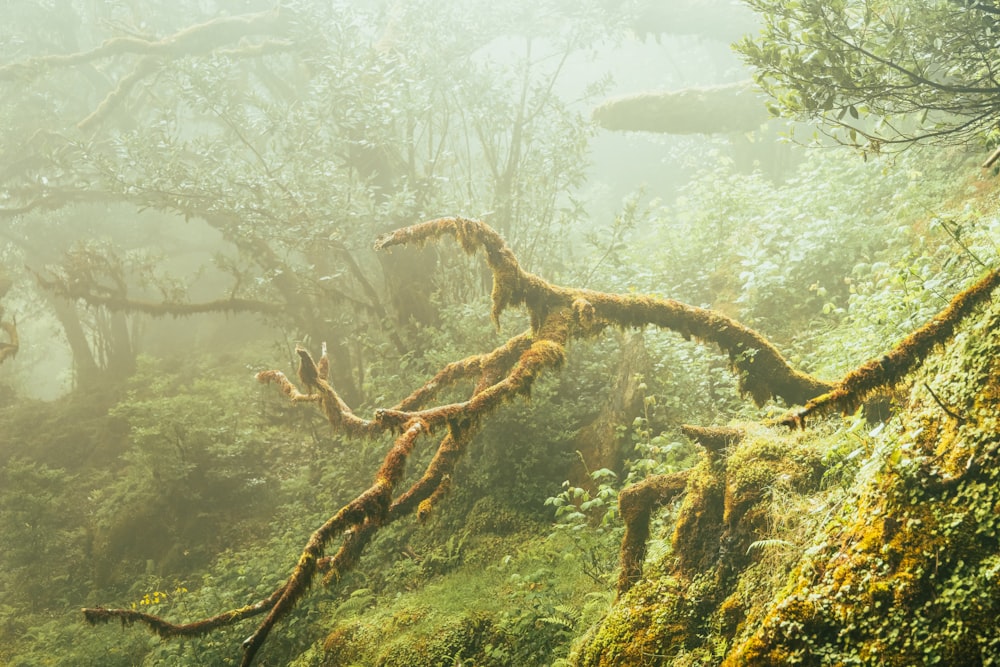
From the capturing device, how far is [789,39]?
4879mm

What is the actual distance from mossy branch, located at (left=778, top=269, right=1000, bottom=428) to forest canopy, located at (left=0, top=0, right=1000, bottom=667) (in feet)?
0.07

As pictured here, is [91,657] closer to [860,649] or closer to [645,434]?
[645,434]

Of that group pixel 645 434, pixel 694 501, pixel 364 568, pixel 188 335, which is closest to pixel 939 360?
pixel 694 501

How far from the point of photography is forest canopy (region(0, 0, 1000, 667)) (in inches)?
149

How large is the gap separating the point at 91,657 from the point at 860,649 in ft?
30.0

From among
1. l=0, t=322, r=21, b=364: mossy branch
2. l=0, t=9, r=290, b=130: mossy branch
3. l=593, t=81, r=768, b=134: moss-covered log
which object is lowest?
l=0, t=322, r=21, b=364: mossy branch

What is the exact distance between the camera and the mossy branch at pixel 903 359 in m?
3.61

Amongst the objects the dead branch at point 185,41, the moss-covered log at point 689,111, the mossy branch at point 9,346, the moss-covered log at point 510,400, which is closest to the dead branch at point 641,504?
the moss-covered log at point 510,400

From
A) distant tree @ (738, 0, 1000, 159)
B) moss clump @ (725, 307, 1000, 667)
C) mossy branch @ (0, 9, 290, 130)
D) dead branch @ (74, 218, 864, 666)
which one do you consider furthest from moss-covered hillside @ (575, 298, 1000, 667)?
mossy branch @ (0, 9, 290, 130)

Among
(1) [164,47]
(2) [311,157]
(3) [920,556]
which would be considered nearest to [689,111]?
(2) [311,157]

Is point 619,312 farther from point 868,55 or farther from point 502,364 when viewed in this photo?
point 868,55

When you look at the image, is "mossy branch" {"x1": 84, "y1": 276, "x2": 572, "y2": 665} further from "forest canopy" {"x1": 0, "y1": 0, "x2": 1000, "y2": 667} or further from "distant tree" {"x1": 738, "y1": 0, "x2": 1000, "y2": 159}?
"distant tree" {"x1": 738, "y1": 0, "x2": 1000, "y2": 159}

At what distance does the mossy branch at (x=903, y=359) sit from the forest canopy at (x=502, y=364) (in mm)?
23

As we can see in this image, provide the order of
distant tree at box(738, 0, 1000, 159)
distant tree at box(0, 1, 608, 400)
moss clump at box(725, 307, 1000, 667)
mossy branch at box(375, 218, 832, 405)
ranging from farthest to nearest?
distant tree at box(0, 1, 608, 400), mossy branch at box(375, 218, 832, 405), distant tree at box(738, 0, 1000, 159), moss clump at box(725, 307, 1000, 667)
